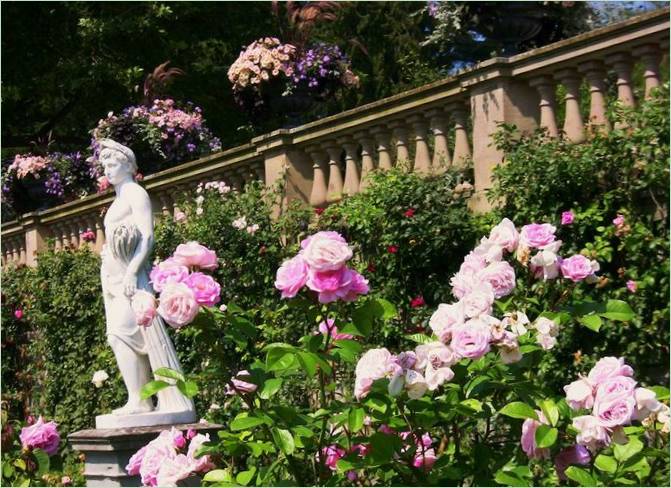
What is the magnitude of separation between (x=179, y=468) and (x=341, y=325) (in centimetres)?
69

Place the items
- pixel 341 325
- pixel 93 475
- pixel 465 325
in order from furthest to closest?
pixel 93 475
pixel 341 325
pixel 465 325

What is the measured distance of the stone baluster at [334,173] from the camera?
8.09 metres

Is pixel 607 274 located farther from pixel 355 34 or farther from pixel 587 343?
pixel 355 34

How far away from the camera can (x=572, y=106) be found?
5996 mm

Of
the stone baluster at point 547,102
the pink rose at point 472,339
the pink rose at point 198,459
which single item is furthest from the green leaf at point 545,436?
the stone baluster at point 547,102

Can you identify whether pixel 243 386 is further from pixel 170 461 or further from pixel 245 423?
pixel 170 461

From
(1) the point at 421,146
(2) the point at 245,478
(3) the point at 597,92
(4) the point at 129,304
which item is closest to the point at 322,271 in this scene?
(2) the point at 245,478

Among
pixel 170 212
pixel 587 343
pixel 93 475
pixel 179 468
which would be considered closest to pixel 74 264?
pixel 170 212

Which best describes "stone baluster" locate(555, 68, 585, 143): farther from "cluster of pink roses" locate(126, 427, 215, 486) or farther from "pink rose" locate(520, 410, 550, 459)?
"cluster of pink roses" locate(126, 427, 215, 486)

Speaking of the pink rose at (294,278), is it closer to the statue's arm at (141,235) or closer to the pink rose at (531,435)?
the pink rose at (531,435)

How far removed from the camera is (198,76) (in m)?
19.9

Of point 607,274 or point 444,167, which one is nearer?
point 607,274

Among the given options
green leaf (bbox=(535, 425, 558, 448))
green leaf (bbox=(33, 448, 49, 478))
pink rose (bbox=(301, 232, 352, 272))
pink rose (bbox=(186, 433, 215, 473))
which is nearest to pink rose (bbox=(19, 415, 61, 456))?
green leaf (bbox=(33, 448, 49, 478))

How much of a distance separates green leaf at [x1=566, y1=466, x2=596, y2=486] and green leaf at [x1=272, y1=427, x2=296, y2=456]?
797 millimetres
